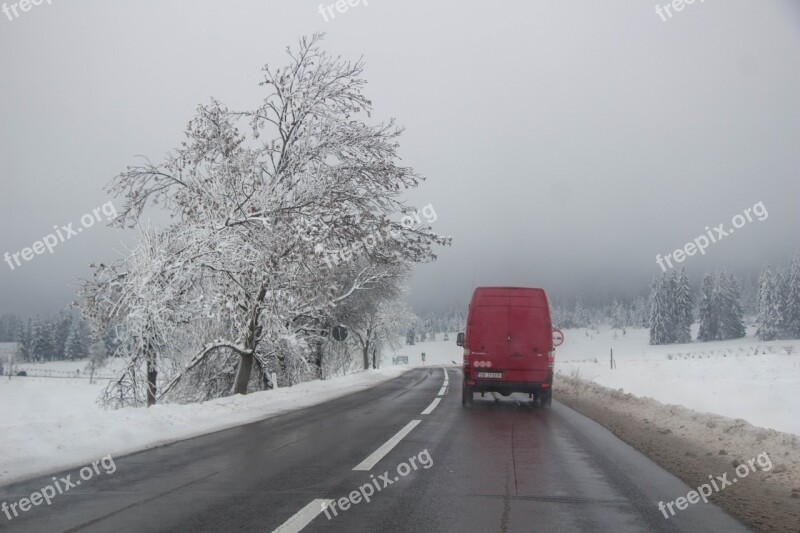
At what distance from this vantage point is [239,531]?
4.03 metres

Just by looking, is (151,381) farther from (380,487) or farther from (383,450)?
(380,487)

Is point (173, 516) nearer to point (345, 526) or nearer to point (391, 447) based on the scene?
point (345, 526)

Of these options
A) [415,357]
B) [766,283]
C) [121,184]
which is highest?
[766,283]

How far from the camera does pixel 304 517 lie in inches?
173

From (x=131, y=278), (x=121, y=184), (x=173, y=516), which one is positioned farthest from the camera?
(x=121, y=184)

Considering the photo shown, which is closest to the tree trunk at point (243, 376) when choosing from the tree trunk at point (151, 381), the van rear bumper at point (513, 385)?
the tree trunk at point (151, 381)

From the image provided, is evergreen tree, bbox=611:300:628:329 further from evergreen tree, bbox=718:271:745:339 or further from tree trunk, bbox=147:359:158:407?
tree trunk, bbox=147:359:158:407

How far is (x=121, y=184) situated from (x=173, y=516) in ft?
42.6

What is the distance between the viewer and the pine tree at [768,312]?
77.2 meters

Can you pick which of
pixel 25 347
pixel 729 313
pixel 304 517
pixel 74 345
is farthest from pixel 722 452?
pixel 25 347

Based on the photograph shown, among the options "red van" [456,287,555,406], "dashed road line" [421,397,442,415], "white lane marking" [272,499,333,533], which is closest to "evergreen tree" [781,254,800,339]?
"dashed road line" [421,397,442,415]

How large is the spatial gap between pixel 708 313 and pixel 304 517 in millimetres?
98396

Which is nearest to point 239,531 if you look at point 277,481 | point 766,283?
point 277,481

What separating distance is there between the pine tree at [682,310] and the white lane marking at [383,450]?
94.4 m
